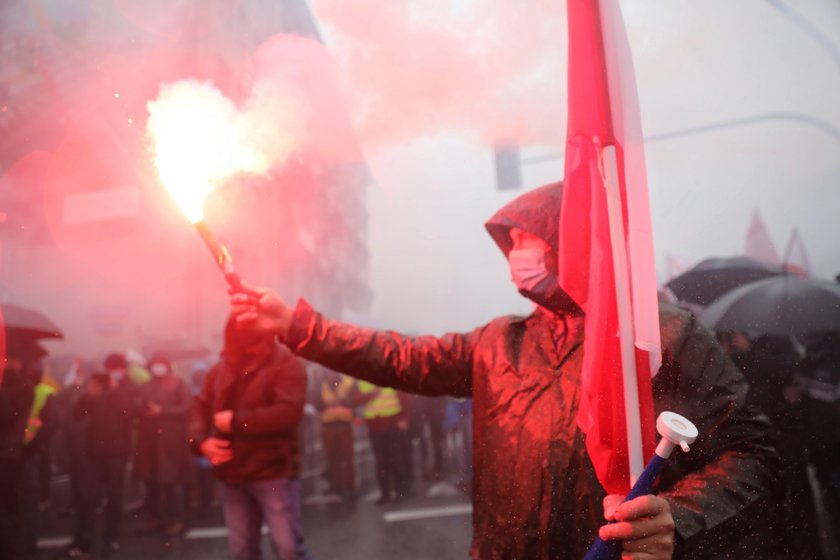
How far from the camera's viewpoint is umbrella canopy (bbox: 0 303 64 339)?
337 centimetres

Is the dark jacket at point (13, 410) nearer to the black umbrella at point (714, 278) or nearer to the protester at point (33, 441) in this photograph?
the protester at point (33, 441)

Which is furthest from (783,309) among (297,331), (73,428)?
(73,428)

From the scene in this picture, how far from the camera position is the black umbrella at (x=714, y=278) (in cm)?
438

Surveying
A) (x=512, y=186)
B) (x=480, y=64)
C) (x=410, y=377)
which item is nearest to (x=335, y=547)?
(x=410, y=377)

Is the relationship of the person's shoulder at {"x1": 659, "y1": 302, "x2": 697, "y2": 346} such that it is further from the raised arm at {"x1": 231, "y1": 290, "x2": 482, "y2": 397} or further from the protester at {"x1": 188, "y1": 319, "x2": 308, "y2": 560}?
the protester at {"x1": 188, "y1": 319, "x2": 308, "y2": 560}

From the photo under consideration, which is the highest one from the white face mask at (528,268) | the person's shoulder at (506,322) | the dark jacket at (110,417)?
the white face mask at (528,268)

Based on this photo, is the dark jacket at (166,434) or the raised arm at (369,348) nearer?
the raised arm at (369,348)

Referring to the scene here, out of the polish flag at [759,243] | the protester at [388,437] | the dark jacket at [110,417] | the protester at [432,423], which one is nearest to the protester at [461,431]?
the protester at [432,423]

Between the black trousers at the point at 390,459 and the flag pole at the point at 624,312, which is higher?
the flag pole at the point at 624,312

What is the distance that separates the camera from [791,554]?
3150mm

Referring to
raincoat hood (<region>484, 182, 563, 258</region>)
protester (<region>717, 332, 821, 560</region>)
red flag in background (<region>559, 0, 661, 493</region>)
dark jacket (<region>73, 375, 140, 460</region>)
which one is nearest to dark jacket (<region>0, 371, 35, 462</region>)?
dark jacket (<region>73, 375, 140, 460</region>)

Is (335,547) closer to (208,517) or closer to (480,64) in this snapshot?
(208,517)

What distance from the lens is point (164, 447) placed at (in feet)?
15.2

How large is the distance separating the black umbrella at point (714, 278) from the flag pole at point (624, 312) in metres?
3.21
